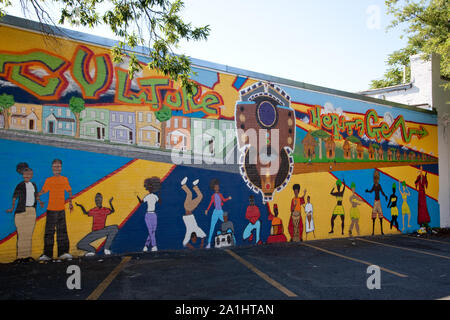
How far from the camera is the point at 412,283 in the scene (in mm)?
6543

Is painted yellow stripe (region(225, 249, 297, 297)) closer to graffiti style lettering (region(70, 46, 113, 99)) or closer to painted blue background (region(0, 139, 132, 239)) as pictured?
painted blue background (region(0, 139, 132, 239))

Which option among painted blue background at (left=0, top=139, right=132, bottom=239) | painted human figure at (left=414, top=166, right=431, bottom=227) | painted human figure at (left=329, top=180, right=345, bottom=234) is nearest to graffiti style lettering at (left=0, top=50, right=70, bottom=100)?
painted blue background at (left=0, top=139, right=132, bottom=239)

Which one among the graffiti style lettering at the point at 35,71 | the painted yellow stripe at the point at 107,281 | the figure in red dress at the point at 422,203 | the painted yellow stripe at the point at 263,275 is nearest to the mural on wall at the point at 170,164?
the graffiti style lettering at the point at 35,71

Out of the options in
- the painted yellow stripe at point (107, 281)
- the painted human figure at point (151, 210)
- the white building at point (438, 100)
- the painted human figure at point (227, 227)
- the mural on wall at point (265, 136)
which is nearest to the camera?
the painted yellow stripe at point (107, 281)

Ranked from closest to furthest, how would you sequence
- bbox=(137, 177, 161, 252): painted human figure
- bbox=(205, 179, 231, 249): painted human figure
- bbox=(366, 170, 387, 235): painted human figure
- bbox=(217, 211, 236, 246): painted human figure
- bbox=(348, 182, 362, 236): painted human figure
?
bbox=(137, 177, 161, 252): painted human figure
bbox=(205, 179, 231, 249): painted human figure
bbox=(217, 211, 236, 246): painted human figure
bbox=(348, 182, 362, 236): painted human figure
bbox=(366, 170, 387, 235): painted human figure

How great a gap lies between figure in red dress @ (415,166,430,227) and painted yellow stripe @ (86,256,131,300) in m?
13.4

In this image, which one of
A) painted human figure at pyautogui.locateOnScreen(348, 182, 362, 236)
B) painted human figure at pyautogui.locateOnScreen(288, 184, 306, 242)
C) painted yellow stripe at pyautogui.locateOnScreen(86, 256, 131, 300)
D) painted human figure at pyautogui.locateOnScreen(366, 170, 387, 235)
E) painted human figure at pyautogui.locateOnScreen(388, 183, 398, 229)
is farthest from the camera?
painted human figure at pyautogui.locateOnScreen(388, 183, 398, 229)

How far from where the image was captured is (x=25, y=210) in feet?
23.6

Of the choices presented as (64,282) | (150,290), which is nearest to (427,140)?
(150,290)

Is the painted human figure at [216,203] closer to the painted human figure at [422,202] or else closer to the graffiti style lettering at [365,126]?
the graffiti style lettering at [365,126]

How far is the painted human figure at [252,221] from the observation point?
33.6 feet

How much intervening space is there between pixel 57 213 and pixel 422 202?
15.2 metres

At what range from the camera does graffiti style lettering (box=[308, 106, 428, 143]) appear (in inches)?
479

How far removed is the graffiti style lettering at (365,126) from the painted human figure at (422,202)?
1.91m
